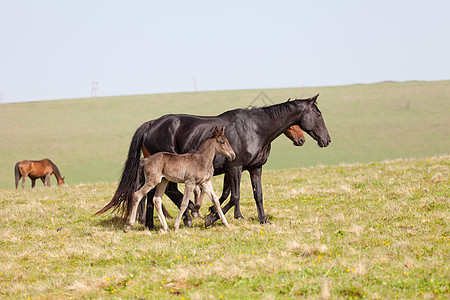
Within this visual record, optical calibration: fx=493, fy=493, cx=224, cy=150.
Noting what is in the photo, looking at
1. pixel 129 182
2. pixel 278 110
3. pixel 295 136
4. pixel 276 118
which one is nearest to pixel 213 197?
pixel 129 182

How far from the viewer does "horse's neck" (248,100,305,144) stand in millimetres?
10195

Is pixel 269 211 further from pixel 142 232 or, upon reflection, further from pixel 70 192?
pixel 70 192

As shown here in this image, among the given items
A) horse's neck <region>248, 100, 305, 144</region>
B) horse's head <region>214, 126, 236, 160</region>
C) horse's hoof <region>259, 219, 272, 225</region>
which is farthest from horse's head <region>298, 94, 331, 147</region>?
horse's hoof <region>259, 219, 272, 225</region>

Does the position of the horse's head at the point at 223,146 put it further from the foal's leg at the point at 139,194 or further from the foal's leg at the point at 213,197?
the foal's leg at the point at 139,194

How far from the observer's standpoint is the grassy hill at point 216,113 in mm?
43688

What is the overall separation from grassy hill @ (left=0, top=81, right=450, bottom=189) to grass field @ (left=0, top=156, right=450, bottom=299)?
2777 cm

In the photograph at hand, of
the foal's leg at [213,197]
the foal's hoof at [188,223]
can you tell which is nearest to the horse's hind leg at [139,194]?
the foal's leg at [213,197]

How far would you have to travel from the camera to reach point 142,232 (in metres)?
9.43

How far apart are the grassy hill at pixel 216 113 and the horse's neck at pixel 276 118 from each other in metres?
29.4

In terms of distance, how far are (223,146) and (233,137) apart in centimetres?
76

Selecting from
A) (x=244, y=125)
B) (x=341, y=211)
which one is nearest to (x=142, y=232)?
(x=244, y=125)

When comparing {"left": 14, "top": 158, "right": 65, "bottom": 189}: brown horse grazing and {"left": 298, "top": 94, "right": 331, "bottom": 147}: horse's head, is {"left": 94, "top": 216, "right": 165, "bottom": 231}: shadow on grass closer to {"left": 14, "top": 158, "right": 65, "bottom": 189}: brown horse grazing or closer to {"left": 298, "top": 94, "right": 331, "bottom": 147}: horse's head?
{"left": 298, "top": 94, "right": 331, "bottom": 147}: horse's head

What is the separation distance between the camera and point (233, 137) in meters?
10.0

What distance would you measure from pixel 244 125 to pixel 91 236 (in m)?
3.74
